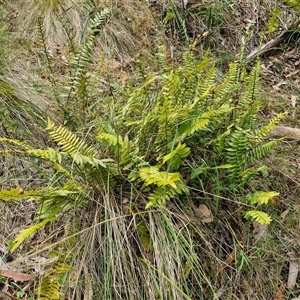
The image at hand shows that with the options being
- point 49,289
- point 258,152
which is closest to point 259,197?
point 258,152

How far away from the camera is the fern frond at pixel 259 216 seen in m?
2.42

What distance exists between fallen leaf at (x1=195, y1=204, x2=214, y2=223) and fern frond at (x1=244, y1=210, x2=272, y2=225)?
189 millimetres

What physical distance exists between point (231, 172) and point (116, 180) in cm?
63

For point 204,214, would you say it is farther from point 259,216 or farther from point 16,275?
point 16,275

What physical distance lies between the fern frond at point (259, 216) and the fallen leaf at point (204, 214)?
189 millimetres

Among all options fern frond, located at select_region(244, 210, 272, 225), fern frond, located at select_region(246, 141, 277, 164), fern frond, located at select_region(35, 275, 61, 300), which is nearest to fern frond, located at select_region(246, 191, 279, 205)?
fern frond, located at select_region(244, 210, 272, 225)

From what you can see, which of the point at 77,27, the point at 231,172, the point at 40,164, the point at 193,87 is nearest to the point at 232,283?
the point at 231,172

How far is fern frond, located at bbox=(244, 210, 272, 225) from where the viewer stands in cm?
242

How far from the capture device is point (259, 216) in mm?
2473

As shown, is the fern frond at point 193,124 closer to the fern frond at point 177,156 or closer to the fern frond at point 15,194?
the fern frond at point 177,156

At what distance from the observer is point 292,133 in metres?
3.21

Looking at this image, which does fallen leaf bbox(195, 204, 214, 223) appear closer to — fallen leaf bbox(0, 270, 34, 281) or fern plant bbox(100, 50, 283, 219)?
fern plant bbox(100, 50, 283, 219)

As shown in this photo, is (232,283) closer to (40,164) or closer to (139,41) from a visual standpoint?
(40,164)

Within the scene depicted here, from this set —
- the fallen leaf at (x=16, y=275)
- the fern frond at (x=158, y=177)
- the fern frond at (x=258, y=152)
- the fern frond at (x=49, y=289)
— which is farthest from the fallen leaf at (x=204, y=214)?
the fallen leaf at (x=16, y=275)
